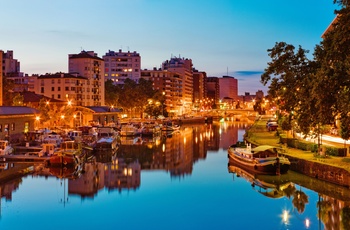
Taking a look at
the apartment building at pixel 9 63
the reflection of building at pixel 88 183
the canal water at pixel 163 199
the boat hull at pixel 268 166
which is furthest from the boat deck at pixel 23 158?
the apartment building at pixel 9 63

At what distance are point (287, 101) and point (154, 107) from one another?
106 metres

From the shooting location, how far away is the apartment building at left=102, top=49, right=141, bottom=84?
191m

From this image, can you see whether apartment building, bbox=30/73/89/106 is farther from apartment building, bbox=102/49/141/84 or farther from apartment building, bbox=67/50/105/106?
apartment building, bbox=102/49/141/84

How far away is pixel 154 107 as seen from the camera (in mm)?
141625

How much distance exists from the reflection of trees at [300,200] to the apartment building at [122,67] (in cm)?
15958

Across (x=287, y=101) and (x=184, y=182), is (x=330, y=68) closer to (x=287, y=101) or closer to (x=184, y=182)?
(x=287, y=101)

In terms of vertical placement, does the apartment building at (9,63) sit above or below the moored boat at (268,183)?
above

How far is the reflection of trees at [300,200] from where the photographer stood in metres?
30.5

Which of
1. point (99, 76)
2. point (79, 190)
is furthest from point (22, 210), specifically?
point (99, 76)

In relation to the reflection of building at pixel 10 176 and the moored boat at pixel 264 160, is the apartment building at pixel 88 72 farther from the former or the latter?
the moored boat at pixel 264 160

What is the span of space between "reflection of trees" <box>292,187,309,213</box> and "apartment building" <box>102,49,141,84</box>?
15958cm

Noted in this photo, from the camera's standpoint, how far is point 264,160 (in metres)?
42.6

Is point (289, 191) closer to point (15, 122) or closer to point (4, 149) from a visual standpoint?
point (4, 149)

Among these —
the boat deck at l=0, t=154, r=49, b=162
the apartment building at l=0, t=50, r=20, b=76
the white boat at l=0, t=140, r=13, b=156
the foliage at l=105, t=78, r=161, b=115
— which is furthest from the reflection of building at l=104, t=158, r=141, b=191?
the apartment building at l=0, t=50, r=20, b=76
